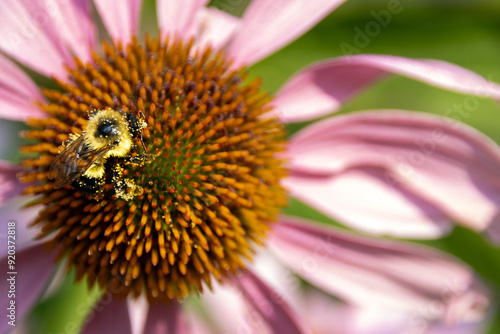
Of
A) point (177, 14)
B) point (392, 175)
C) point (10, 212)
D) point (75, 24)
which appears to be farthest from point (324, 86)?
point (10, 212)

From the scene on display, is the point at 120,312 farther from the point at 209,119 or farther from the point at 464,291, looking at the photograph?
the point at 464,291

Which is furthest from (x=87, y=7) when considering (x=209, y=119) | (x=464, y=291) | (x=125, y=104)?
(x=464, y=291)

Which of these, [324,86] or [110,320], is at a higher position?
[324,86]

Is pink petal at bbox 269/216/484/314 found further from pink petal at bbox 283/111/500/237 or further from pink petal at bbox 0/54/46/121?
pink petal at bbox 0/54/46/121

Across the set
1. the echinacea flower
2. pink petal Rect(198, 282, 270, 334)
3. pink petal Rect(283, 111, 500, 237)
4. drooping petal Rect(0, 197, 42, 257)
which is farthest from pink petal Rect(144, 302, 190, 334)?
pink petal Rect(283, 111, 500, 237)

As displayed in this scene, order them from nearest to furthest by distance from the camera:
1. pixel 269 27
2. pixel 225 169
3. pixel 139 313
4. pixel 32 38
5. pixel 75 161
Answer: pixel 75 161, pixel 225 169, pixel 32 38, pixel 269 27, pixel 139 313

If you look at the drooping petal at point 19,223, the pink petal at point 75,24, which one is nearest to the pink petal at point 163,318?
the drooping petal at point 19,223

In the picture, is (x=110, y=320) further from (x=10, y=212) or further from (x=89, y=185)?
(x=89, y=185)
